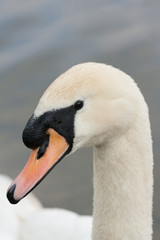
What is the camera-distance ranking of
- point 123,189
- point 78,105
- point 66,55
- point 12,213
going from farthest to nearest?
point 66,55 < point 12,213 < point 123,189 < point 78,105

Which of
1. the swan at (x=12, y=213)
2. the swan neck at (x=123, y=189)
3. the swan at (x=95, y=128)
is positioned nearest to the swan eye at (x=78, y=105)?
the swan at (x=95, y=128)

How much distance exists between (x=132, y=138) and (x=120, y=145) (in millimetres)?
67

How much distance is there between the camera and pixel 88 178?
5.05 m

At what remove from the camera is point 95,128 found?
2.80 m

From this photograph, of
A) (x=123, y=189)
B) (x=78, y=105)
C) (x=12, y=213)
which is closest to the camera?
(x=78, y=105)

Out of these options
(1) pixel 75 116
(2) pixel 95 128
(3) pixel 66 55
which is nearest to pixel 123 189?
(2) pixel 95 128

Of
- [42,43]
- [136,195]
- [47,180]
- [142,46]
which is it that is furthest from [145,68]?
[136,195]

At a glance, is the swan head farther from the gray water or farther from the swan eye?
the gray water

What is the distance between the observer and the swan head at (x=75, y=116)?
2.71 m

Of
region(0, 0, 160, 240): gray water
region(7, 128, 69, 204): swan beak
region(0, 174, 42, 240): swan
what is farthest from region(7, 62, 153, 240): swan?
region(0, 0, 160, 240): gray water

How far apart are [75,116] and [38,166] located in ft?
0.95

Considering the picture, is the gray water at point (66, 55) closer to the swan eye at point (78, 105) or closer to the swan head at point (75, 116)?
the swan head at point (75, 116)

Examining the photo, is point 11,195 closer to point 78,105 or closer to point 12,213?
point 78,105

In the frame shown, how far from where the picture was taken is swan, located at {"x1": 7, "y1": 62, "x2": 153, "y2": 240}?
2.71 metres
